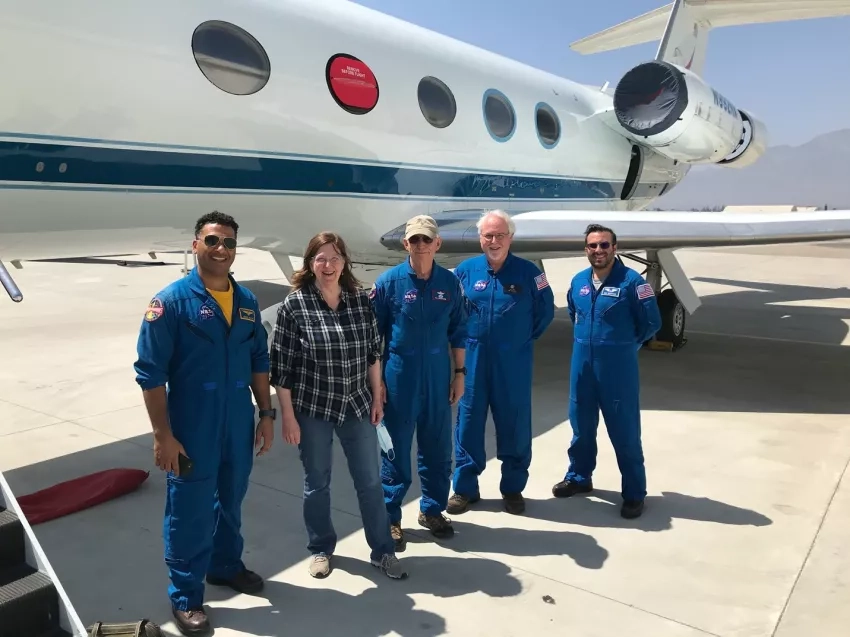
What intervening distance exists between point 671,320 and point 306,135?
540cm

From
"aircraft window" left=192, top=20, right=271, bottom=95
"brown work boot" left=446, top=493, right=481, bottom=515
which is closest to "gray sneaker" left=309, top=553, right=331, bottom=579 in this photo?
"brown work boot" left=446, top=493, right=481, bottom=515

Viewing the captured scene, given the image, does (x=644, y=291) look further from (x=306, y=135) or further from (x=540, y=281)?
(x=306, y=135)

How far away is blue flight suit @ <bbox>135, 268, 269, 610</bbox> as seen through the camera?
2820mm

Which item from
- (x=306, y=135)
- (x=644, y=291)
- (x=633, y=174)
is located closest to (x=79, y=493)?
(x=306, y=135)

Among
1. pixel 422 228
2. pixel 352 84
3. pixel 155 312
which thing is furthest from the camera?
pixel 352 84

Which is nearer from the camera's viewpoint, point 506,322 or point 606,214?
point 506,322

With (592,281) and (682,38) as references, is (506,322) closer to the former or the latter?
(592,281)

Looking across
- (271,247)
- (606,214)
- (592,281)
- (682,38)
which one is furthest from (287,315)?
(682,38)

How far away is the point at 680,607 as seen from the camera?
317 cm

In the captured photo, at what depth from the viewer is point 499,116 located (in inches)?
317

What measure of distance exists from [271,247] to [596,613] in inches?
164

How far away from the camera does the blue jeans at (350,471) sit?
3.30 meters

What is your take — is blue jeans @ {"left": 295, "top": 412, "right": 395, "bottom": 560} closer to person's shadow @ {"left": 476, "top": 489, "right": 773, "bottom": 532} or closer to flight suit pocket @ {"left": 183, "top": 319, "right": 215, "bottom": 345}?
flight suit pocket @ {"left": 183, "top": 319, "right": 215, "bottom": 345}

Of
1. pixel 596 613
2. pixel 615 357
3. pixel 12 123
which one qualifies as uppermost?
pixel 12 123
